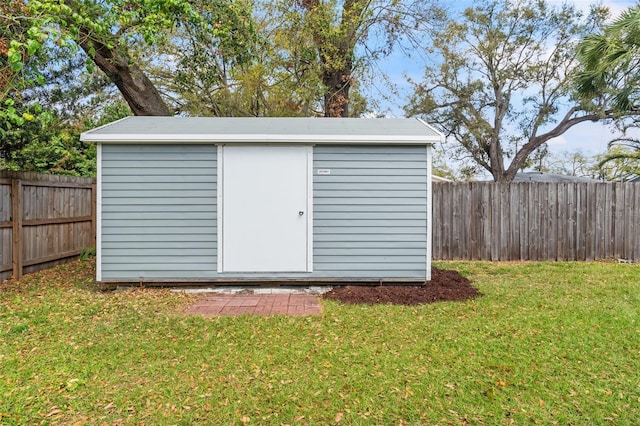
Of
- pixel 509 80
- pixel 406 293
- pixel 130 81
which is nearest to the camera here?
pixel 406 293

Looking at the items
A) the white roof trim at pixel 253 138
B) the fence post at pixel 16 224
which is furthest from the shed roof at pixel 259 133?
the fence post at pixel 16 224

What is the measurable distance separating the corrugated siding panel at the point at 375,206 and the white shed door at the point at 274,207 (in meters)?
0.23

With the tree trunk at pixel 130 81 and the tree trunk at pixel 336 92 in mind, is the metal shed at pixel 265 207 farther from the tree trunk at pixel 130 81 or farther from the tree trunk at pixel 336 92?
the tree trunk at pixel 336 92

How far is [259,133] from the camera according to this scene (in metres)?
5.28

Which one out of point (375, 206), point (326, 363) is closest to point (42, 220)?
point (375, 206)

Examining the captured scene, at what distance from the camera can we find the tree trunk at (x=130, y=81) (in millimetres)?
7793

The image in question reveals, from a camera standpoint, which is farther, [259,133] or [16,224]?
[16,224]

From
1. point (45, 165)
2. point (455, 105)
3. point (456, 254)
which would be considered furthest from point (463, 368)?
point (455, 105)

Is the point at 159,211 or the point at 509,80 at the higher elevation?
the point at 509,80

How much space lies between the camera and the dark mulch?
4.87 m

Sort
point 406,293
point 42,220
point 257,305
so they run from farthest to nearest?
point 42,220 → point 406,293 → point 257,305

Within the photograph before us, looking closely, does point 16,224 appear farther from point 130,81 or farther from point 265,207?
point 130,81

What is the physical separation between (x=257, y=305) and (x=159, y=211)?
6.33ft

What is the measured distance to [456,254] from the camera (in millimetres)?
8055
